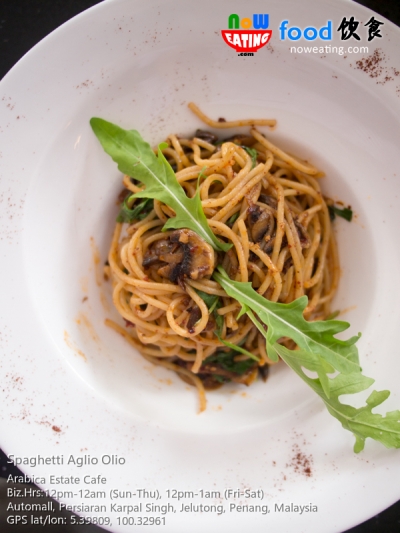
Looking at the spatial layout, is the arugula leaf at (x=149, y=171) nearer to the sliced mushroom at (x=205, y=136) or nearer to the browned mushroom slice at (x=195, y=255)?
the browned mushroom slice at (x=195, y=255)

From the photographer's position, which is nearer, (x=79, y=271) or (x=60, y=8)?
(x=79, y=271)

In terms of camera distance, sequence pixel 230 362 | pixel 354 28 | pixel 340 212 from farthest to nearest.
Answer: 1. pixel 230 362
2. pixel 340 212
3. pixel 354 28

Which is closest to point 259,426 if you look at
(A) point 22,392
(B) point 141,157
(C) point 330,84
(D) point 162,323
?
(D) point 162,323

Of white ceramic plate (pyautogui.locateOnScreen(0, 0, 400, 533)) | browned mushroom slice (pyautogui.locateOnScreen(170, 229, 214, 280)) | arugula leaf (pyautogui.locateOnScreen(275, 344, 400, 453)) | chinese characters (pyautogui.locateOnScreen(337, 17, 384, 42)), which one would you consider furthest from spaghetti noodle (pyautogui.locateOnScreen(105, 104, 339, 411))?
chinese characters (pyautogui.locateOnScreen(337, 17, 384, 42))

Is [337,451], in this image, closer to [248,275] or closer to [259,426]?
[259,426]

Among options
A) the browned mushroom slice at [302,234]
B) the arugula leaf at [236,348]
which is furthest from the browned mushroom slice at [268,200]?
the arugula leaf at [236,348]

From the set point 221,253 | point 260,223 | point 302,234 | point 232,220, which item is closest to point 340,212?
point 302,234

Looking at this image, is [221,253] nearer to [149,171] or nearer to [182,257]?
[182,257]

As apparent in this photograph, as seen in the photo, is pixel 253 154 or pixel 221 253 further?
pixel 253 154
